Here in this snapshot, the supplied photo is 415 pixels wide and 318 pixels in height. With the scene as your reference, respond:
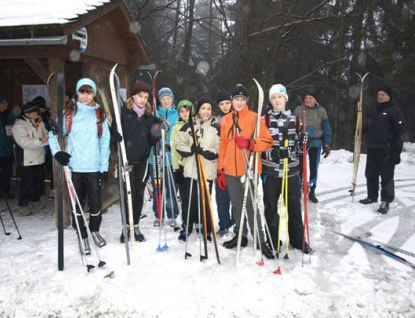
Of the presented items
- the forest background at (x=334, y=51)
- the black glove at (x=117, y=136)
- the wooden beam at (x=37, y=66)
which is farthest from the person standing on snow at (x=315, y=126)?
the forest background at (x=334, y=51)

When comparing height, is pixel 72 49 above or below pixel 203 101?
above

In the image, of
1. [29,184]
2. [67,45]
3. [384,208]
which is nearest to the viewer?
[67,45]

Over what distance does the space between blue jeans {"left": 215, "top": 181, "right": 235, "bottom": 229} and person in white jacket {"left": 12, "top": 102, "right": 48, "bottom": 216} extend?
3.20m

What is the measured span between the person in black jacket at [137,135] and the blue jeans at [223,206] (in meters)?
1.07

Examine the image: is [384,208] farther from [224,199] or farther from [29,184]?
[29,184]

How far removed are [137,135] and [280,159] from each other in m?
1.88

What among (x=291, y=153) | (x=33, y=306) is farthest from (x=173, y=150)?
(x=33, y=306)

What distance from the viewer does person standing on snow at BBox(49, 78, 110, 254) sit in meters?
3.94

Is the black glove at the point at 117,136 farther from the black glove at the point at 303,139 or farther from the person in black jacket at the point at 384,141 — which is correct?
the person in black jacket at the point at 384,141

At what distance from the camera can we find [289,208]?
13.4 ft

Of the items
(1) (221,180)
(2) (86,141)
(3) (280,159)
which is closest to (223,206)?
(1) (221,180)

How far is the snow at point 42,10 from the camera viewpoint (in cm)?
453

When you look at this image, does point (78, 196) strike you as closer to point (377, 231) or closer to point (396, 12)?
point (377, 231)

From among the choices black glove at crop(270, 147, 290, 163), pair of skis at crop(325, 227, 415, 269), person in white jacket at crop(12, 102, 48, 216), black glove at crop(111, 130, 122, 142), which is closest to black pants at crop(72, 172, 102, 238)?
black glove at crop(111, 130, 122, 142)
